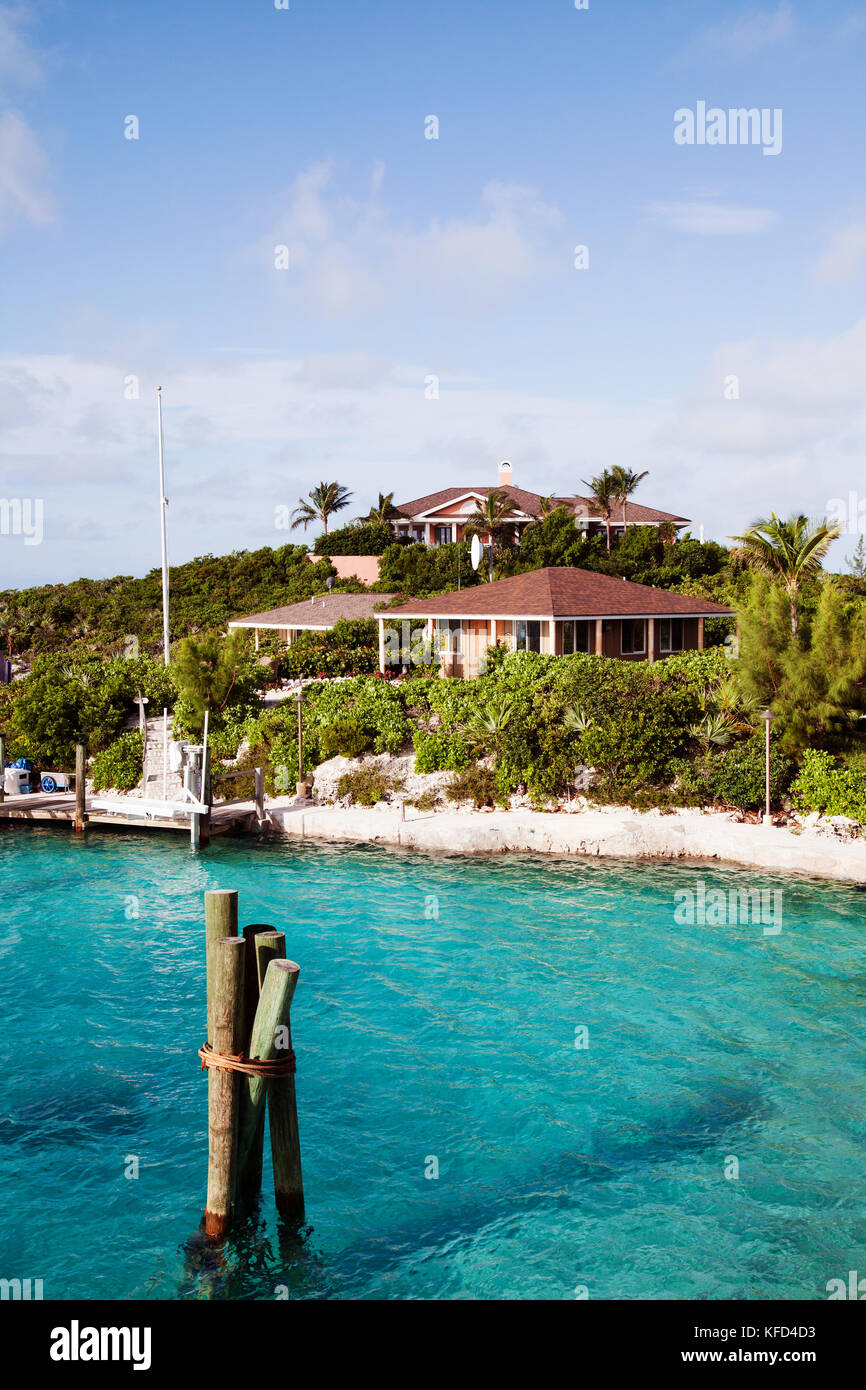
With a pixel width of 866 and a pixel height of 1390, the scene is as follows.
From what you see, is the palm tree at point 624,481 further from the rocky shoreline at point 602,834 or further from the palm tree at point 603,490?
the rocky shoreline at point 602,834

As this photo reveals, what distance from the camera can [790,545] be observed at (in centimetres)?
3847

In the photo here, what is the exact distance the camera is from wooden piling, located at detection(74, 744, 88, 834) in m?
27.3

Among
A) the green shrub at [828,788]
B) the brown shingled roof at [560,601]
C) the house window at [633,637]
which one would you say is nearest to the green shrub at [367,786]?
the brown shingled roof at [560,601]

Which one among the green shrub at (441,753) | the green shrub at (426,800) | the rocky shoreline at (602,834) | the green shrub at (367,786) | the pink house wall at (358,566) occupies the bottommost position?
the rocky shoreline at (602,834)

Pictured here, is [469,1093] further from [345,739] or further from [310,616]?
[310,616]

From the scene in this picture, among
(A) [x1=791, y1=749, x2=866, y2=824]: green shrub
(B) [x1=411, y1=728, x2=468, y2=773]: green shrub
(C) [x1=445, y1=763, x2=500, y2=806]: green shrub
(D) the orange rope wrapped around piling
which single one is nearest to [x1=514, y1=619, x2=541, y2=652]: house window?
(B) [x1=411, y1=728, x2=468, y2=773]: green shrub

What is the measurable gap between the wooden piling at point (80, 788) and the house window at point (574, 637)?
17095 millimetres

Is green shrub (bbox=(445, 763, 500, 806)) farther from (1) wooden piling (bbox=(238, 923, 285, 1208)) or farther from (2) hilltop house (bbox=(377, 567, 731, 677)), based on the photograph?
(1) wooden piling (bbox=(238, 923, 285, 1208))

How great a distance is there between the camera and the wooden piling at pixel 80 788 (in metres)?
27.3

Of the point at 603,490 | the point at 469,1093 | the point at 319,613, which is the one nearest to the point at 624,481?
the point at 603,490

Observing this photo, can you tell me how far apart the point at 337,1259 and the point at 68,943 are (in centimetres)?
1098

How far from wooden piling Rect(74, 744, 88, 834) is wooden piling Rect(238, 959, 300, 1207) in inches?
772

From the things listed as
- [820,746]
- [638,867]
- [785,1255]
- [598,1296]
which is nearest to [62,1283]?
[598,1296]

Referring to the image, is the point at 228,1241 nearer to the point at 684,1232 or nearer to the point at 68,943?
the point at 684,1232
